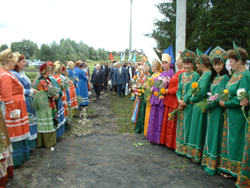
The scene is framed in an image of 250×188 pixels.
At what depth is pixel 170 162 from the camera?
14.6 ft

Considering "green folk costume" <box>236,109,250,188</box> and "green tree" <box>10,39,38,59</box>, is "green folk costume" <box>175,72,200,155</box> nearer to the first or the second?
"green folk costume" <box>236,109,250,188</box>

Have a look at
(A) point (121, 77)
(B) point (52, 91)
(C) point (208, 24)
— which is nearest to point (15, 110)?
(B) point (52, 91)

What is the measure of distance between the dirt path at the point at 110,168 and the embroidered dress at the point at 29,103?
0.37m

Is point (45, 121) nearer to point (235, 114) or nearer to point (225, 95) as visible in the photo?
point (225, 95)

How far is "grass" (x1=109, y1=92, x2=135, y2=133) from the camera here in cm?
730

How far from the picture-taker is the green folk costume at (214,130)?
12.6ft

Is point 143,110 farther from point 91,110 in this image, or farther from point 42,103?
point 91,110

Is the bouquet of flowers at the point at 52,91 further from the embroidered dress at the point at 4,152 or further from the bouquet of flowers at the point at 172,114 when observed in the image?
the bouquet of flowers at the point at 172,114

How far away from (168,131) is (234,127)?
188 centimetres

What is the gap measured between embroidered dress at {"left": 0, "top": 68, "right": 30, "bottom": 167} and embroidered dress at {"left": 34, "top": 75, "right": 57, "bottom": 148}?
792 millimetres

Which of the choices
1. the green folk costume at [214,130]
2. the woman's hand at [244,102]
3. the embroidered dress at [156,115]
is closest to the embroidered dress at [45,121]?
the embroidered dress at [156,115]

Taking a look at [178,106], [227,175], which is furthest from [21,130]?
[227,175]

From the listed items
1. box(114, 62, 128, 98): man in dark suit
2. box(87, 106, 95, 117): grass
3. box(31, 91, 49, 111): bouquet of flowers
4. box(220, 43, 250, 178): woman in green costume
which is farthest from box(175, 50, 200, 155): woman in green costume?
box(114, 62, 128, 98): man in dark suit

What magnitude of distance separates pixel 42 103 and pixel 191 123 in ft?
11.2
